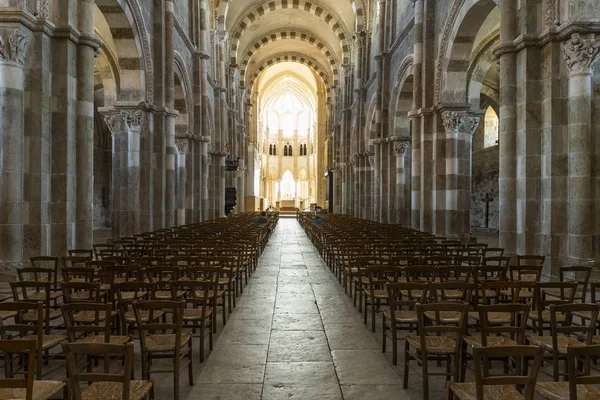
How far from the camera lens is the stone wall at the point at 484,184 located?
2683 centimetres

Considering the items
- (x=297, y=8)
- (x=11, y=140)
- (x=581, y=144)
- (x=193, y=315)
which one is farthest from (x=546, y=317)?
(x=297, y=8)

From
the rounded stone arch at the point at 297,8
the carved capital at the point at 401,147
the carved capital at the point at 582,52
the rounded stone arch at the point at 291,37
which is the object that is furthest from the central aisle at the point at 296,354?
the rounded stone arch at the point at 291,37

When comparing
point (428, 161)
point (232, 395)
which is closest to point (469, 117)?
point (428, 161)

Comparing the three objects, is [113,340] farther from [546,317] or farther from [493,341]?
[546,317]

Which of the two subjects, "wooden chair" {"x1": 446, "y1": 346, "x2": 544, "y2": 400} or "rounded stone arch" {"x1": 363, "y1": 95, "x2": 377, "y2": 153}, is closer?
"wooden chair" {"x1": 446, "y1": 346, "x2": 544, "y2": 400}

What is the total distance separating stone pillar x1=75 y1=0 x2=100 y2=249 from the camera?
11.4 metres

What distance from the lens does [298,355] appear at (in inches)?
233

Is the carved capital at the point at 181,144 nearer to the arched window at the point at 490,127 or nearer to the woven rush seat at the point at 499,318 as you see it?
the arched window at the point at 490,127

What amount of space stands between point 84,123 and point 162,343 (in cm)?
830

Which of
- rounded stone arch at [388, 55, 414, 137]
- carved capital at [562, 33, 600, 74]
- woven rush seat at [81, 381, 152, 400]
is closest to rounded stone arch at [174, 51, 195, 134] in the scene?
rounded stone arch at [388, 55, 414, 137]

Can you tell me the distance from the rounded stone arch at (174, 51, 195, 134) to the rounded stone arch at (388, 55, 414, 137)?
1018 centimetres

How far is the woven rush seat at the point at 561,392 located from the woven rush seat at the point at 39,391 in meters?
3.47

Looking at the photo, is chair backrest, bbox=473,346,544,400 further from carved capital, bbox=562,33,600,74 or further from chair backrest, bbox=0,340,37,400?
carved capital, bbox=562,33,600,74

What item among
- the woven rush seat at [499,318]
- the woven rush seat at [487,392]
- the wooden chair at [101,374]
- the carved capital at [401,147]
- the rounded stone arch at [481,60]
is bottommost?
the woven rush seat at [487,392]
